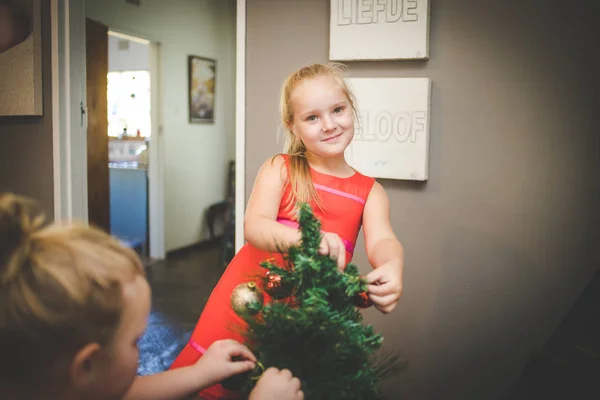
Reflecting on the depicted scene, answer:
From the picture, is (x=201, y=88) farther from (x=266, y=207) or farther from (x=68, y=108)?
(x=266, y=207)

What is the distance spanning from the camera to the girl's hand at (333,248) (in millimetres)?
790

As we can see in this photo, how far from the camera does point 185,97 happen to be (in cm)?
537

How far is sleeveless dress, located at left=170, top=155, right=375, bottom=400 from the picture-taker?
1113mm

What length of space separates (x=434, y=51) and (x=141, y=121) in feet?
15.8

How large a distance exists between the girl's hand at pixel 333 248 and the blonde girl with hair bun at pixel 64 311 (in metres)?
0.19

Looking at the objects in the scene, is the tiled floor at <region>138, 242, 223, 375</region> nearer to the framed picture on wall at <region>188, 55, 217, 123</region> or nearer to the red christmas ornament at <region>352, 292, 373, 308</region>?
the framed picture on wall at <region>188, 55, 217, 123</region>

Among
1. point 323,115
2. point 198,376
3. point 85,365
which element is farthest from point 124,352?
point 323,115

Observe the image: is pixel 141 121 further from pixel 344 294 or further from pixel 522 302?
pixel 344 294

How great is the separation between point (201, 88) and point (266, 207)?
4.65 metres

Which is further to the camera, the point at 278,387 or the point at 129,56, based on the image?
the point at 129,56

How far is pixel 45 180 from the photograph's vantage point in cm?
286

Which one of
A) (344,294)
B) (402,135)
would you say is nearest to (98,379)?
(344,294)

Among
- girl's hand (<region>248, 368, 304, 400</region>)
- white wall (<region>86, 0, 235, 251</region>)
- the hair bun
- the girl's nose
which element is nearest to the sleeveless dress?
the girl's nose

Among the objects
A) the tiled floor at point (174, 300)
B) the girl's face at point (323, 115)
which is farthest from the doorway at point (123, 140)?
the girl's face at point (323, 115)
